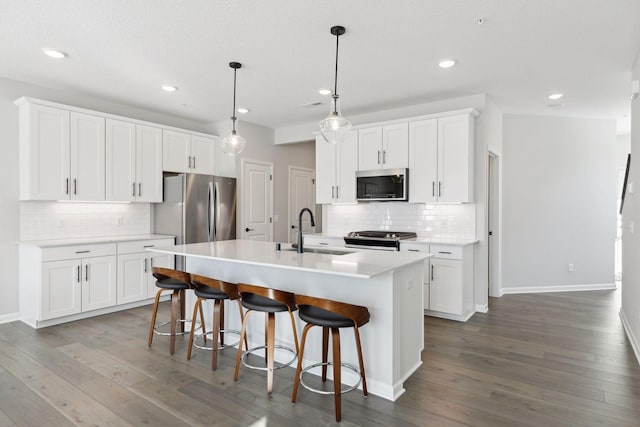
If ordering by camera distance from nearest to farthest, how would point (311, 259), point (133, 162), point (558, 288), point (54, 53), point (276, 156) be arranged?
point (311, 259) < point (54, 53) < point (133, 162) < point (558, 288) < point (276, 156)

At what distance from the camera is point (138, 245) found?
15.7 feet

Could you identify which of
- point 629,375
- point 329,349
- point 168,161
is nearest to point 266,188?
point 168,161

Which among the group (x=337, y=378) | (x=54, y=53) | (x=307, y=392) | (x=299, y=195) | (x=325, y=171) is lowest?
(x=307, y=392)

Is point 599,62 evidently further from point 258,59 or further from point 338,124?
point 258,59

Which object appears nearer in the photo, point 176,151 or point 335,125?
point 335,125

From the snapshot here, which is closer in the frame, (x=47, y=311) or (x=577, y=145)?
(x=47, y=311)

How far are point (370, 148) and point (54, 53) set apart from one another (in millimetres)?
3654

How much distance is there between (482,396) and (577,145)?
16.3 feet

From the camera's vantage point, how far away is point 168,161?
17.7 feet

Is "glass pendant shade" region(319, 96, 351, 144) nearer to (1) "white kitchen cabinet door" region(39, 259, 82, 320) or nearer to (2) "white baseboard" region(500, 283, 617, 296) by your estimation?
(1) "white kitchen cabinet door" region(39, 259, 82, 320)

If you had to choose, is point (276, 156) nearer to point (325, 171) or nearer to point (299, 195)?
point (299, 195)

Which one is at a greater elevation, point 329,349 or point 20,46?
point 20,46

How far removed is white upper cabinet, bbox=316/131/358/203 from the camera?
5.39m

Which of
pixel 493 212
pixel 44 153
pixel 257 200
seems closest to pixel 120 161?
pixel 44 153
